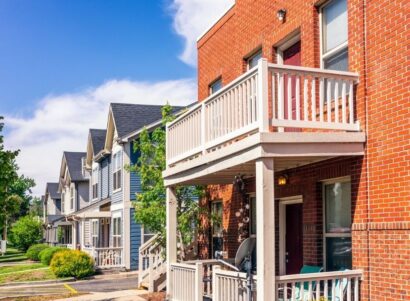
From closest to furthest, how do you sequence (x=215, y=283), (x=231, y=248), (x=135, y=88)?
(x=215, y=283)
(x=231, y=248)
(x=135, y=88)

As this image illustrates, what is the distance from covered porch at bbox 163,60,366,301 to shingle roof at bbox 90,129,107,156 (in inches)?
1031

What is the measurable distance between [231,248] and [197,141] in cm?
422

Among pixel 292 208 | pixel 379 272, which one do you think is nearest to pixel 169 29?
pixel 292 208

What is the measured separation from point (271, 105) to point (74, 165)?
137ft

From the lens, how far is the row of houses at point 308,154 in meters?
8.97

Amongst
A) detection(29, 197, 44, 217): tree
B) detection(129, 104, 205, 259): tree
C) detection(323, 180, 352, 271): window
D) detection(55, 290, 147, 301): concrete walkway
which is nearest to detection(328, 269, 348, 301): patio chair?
detection(323, 180, 352, 271): window

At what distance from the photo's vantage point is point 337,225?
10.9 m

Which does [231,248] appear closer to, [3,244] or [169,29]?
[169,29]

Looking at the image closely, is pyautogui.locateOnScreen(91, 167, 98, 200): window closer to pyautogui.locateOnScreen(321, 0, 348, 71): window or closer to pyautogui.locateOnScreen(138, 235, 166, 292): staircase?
pyautogui.locateOnScreen(138, 235, 166, 292): staircase

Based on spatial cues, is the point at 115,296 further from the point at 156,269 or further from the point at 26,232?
the point at 26,232

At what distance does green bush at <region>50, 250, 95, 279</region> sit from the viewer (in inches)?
1005

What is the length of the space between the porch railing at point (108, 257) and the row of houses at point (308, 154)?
13.6 meters

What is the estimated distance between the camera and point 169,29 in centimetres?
2547

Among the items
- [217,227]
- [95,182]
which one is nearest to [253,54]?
[217,227]
